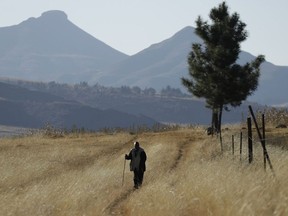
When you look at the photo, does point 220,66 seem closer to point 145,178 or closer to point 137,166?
point 145,178

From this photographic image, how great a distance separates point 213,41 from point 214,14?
2294 mm

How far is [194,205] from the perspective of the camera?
37.4 ft

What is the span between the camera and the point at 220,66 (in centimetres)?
4262

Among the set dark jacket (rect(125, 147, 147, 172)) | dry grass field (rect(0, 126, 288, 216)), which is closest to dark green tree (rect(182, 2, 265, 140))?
dry grass field (rect(0, 126, 288, 216))

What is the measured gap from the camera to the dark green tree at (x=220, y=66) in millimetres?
41969

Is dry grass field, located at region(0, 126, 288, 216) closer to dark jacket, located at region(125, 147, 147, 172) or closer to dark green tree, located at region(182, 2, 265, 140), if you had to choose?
dark jacket, located at region(125, 147, 147, 172)

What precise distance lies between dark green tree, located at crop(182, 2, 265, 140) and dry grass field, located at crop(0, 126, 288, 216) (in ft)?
12.5

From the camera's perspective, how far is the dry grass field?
10852 millimetres

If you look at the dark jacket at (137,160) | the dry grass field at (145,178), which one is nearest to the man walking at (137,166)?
the dark jacket at (137,160)

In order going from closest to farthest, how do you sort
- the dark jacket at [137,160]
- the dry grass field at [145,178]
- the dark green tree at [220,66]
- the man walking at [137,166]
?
the dry grass field at [145,178] → the man walking at [137,166] → the dark jacket at [137,160] → the dark green tree at [220,66]

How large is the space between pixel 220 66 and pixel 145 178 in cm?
2093

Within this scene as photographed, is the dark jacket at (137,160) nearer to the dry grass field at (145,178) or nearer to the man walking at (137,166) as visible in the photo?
the man walking at (137,166)

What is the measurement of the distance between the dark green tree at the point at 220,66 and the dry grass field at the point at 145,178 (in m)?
3.82

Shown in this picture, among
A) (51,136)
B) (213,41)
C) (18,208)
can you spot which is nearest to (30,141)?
(51,136)
